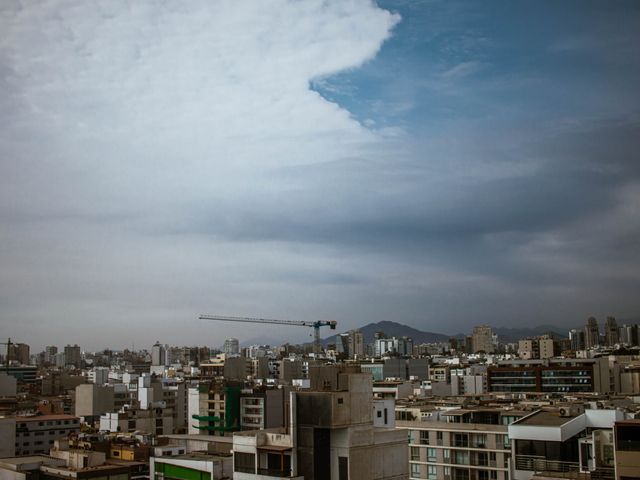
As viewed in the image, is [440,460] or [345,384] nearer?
[345,384]

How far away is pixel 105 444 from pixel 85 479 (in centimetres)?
1139

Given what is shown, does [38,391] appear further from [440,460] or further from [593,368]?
[440,460]

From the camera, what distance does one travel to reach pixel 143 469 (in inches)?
1794

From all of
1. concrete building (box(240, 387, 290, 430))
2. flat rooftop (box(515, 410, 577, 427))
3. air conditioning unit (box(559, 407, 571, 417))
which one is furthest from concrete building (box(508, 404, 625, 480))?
concrete building (box(240, 387, 290, 430))

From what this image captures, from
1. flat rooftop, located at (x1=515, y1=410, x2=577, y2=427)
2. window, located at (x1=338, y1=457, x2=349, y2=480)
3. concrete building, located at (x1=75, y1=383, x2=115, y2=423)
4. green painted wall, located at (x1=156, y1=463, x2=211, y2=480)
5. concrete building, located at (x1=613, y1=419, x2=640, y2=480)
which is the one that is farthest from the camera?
concrete building, located at (x1=75, y1=383, x2=115, y2=423)

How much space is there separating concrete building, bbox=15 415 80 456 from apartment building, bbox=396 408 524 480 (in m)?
36.4

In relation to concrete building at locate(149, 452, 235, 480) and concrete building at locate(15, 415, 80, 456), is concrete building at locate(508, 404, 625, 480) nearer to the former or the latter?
concrete building at locate(149, 452, 235, 480)

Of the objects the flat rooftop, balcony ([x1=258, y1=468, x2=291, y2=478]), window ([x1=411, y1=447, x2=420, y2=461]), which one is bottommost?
window ([x1=411, y1=447, x2=420, y2=461])

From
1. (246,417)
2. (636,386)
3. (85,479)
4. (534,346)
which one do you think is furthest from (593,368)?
(534,346)

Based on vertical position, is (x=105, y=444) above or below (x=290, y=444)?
below

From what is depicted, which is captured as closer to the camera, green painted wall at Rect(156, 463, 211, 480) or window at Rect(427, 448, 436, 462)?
green painted wall at Rect(156, 463, 211, 480)

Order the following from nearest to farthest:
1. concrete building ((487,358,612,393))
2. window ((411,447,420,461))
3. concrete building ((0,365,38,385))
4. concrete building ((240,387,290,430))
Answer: window ((411,447,420,461)) → concrete building ((240,387,290,430)) → concrete building ((487,358,612,393)) → concrete building ((0,365,38,385))

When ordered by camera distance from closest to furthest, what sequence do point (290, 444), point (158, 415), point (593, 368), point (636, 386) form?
point (290, 444), point (158, 415), point (593, 368), point (636, 386)

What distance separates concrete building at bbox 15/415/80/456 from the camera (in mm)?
67438
